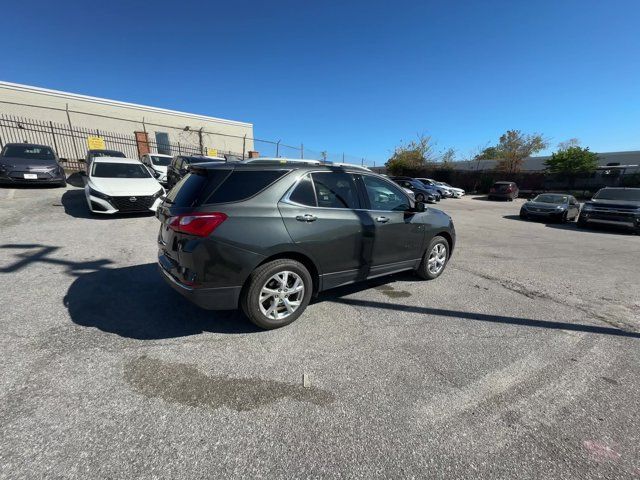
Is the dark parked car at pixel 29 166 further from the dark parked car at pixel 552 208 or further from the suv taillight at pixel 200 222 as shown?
the dark parked car at pixel 552 208

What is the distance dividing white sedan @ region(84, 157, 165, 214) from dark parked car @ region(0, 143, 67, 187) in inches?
128

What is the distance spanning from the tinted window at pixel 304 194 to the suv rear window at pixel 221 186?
0.85ft

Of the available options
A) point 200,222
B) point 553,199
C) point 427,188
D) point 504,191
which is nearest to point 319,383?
point 200,222

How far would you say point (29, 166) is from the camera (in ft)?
34.4

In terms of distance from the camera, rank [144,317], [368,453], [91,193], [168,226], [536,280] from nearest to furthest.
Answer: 1. [368,453]
2. [168,226]
3. [144,317]
4. [536,280]
5. [91,193]

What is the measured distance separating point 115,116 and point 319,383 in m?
29.3

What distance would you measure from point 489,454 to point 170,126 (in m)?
30.9

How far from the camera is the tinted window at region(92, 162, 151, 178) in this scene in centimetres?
884

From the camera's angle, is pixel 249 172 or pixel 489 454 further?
pixel 249 172

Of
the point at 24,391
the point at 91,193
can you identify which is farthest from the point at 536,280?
the point at 91,193

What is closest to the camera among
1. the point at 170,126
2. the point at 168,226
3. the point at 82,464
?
the point at 82,464

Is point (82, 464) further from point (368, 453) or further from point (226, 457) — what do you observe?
point (368, 453)

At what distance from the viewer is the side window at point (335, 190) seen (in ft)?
11.6

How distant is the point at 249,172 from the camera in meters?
3.14
